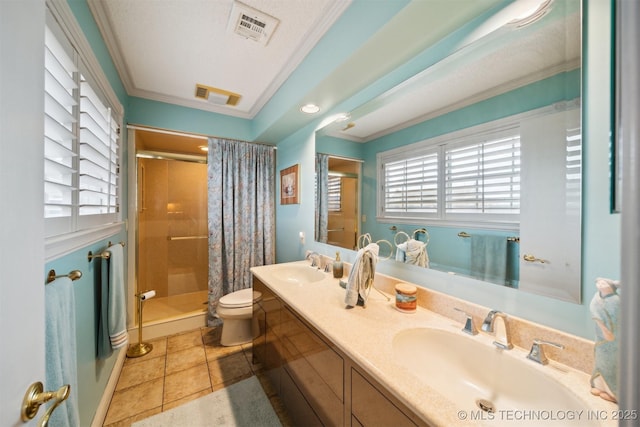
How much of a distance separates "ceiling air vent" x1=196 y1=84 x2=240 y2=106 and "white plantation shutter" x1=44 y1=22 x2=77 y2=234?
1221 mm

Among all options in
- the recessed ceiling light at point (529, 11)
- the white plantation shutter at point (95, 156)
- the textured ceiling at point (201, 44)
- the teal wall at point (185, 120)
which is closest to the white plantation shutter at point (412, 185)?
the recessed ceiling light at point (529, 11)

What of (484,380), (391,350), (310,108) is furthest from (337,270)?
(310,108)

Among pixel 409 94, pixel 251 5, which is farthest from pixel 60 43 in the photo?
pixel 409 94

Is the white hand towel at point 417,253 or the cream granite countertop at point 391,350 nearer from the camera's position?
the cream granite countertop at point 391,350

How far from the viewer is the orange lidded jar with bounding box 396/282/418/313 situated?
1211 mm

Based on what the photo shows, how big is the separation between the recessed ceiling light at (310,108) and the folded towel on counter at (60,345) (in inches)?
66.7

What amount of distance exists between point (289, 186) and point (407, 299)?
5.86ft

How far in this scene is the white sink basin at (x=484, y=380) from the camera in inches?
28.1

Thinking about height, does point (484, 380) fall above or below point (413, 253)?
below

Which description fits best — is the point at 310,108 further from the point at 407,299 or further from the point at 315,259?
the point at 407,299

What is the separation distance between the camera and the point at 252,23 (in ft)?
4.81

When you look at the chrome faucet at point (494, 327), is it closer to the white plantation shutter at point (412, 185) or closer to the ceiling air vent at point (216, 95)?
the white plantation shutter at point (412, 185)

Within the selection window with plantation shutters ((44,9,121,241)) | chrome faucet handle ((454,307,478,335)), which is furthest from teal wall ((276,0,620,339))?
window with plantation shutters ((44,9,121,241))

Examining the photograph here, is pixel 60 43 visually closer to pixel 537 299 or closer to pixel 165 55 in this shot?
pixel 165 55
